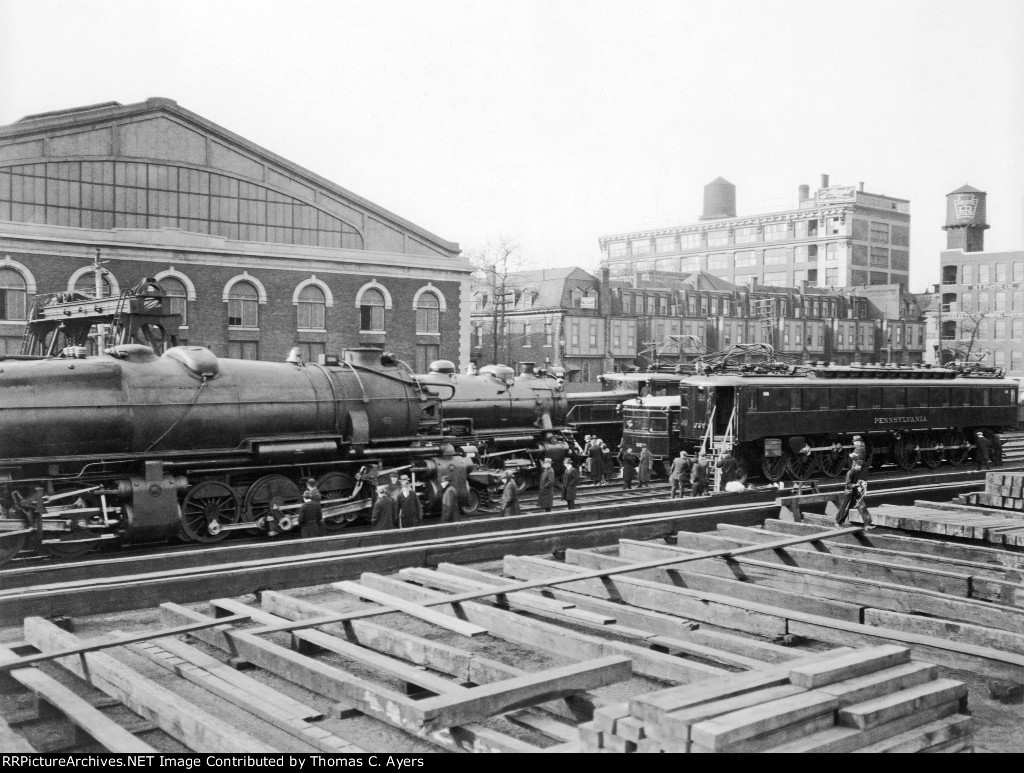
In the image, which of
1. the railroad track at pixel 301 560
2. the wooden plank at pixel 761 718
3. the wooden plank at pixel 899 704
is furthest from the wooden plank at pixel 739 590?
the wooden plank at pixel 761 718

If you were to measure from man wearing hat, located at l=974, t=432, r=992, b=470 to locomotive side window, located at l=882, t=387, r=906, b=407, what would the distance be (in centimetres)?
486

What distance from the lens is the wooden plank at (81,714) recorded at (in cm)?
541

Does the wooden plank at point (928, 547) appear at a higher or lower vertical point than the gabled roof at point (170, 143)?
lower

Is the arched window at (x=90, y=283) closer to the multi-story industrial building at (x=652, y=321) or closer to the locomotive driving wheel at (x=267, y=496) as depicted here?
the locomotive driving wheel at (x=267, y=496)

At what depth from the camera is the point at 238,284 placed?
41.2 meters

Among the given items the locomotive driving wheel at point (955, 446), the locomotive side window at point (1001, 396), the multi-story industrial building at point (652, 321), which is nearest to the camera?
the locomotive driving wheel at point (955, 446)

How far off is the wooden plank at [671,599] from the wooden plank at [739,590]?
28 centimetres

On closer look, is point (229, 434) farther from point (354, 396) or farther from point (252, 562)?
point (252, 562)

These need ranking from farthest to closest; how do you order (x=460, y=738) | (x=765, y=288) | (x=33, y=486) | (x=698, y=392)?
(x=765, y=288) < (x=698, y=392) < (x=33, y=486) < (x=460, y=738)

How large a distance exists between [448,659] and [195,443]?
973 centimetres

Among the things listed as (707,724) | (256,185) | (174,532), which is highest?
(256,185)

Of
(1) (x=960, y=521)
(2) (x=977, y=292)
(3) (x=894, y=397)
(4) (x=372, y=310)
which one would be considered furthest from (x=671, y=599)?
(2) (x=977, y=292)

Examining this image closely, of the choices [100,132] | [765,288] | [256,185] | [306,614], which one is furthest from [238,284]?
[765,288]

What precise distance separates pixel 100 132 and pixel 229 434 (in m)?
29.4
